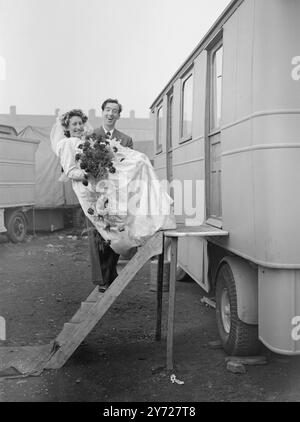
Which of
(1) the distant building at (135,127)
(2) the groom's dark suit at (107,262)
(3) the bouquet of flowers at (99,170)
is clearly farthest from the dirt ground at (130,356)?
(1) the distant building at (135,127)

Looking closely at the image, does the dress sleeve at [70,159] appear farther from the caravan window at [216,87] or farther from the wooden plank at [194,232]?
the caravan window at [216,87]

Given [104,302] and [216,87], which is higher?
[216,87]

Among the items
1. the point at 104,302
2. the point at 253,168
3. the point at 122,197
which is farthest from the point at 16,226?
the point at 253,168

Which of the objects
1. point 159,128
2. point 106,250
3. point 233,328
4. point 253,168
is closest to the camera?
point 253,168

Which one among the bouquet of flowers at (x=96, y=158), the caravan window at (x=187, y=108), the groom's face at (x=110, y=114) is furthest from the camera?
the caravan window at (x=187, y=108)

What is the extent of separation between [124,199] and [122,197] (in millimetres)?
23

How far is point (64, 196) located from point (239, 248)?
10.4 metres

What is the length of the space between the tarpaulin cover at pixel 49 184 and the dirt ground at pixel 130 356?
6.26 metres

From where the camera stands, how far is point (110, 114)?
427 centimetres

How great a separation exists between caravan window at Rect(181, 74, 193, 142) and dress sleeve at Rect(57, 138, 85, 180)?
2.00m

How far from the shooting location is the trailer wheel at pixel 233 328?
12.9 ft

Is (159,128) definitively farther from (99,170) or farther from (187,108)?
(99,170)

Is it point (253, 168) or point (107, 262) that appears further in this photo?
point (107, 262)

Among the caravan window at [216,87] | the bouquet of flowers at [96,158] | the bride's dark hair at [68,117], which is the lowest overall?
the bouquet of flowers at [96,158]
